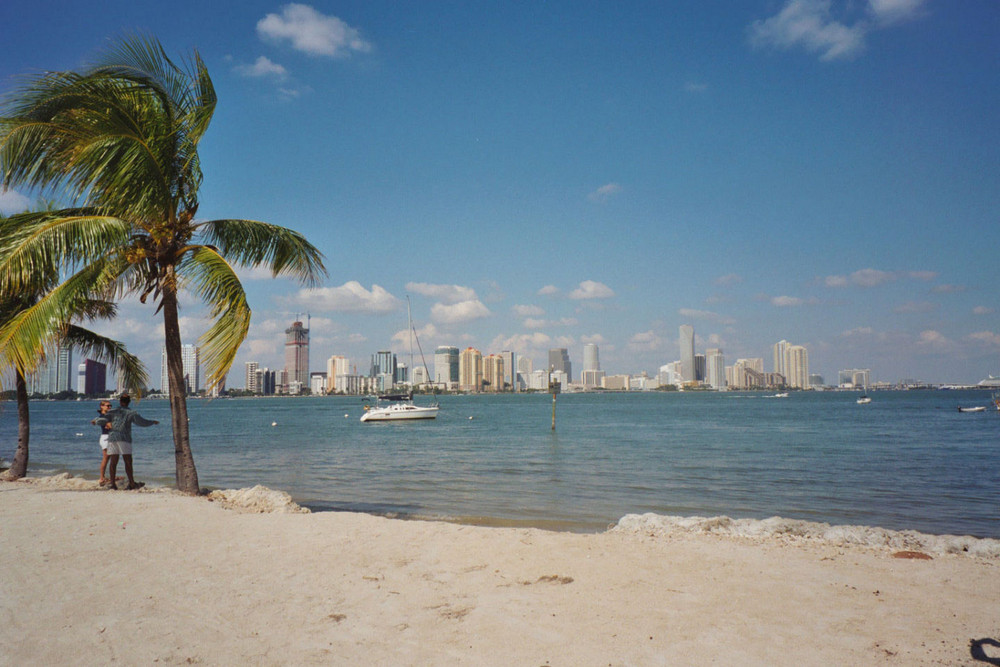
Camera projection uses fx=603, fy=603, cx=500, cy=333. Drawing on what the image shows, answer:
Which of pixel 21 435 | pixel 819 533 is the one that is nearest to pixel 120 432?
pixel 21 435

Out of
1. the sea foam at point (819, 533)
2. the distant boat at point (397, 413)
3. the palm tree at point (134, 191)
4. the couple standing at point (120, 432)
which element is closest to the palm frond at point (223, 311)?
the palm tree at point (134, 191)

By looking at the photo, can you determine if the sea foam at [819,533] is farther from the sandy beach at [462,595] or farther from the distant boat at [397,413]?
the distant boat at [397,413]

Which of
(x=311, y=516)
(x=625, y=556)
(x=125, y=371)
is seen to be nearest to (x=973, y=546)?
(x=625, y=556)

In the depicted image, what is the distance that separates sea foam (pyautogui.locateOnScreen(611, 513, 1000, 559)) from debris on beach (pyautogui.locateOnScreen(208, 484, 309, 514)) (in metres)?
5.18

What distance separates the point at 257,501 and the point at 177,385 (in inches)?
92.5

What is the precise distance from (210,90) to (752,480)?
16437 millimetres

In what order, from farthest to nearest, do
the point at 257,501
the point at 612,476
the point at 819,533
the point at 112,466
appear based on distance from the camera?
1. the point at 612,476
2. the point at 112,466
3. the point at 257,501
4. the point at 819,533

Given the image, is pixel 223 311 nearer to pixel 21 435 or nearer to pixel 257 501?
pixel 257 501

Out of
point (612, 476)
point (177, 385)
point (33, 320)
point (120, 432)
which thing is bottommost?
point (612, 476)

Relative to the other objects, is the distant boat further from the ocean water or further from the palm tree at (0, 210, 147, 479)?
the palm tree at (0, 210, 147, 479)

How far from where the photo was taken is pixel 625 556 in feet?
22.9

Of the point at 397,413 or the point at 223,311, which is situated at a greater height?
the point at 223,311

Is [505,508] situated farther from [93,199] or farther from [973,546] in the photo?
[93,199]

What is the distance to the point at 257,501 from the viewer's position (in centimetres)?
995
